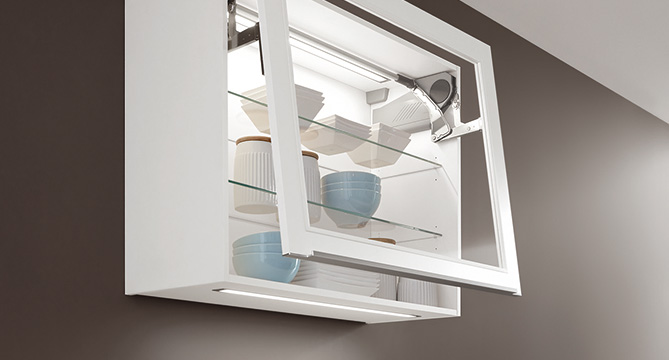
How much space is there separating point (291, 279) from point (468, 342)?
112cm

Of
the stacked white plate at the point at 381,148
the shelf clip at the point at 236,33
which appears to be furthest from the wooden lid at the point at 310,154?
the shelf clip at the point at 236,33

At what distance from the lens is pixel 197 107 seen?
1.56 m

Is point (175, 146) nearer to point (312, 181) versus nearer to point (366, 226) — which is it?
point (312, 181)

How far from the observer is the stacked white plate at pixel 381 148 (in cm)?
175

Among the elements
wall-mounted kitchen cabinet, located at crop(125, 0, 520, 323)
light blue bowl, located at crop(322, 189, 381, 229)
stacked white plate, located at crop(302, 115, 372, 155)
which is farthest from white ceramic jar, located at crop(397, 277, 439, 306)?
stacked white plate, located at crop(302, 115, 372, 155)

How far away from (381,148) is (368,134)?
5 cm

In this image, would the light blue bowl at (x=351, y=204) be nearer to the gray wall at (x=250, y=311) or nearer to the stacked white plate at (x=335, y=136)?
the stacked white plate at (x=335, y=136)

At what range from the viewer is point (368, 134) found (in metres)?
1.78

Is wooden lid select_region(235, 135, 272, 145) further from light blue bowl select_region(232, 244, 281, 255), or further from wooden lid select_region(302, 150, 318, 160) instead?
light blue bowl select_region(232, 244, 281, 255)

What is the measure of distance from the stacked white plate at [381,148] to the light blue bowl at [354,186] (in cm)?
5

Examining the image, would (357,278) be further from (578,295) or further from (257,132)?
(578,295)

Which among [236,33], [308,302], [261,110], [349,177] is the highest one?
[236,33]

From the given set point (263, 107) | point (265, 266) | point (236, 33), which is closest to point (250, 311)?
point (265, 266)
